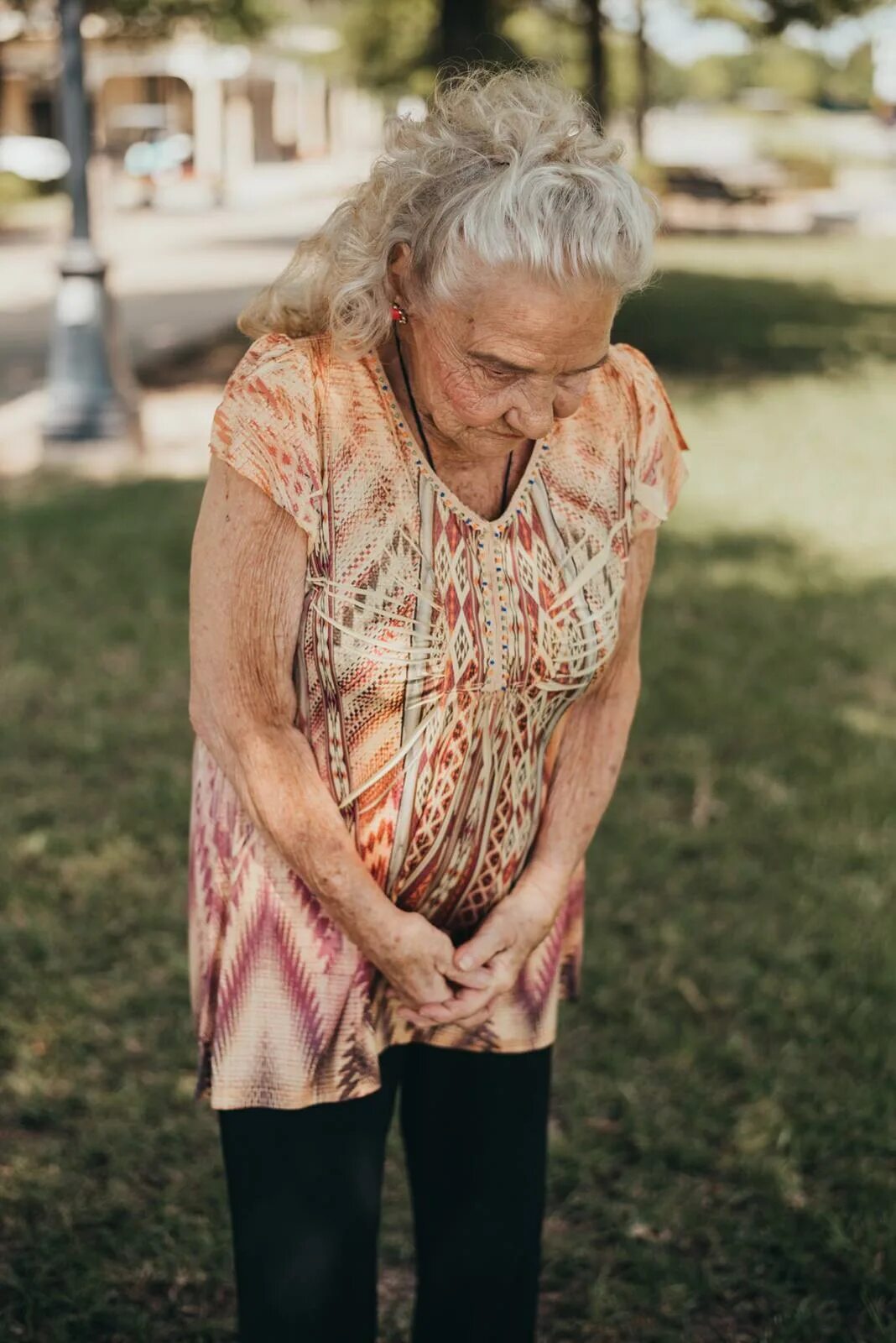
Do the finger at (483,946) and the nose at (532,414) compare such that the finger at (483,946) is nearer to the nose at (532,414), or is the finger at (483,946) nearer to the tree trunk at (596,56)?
the nose at (532,414)

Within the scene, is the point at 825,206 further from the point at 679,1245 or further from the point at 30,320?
the point at 679,1245

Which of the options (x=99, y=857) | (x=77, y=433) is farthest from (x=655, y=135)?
(x=99, y=857)

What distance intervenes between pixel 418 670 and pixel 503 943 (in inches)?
16.7

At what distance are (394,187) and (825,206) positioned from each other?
3319 cm

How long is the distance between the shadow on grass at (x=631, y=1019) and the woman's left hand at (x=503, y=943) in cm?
119

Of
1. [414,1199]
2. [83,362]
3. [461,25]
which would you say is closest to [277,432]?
[414,1199]

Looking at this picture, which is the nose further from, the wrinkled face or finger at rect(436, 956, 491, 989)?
finger at rect(436, 956, 491, 989)

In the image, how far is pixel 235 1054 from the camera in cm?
196

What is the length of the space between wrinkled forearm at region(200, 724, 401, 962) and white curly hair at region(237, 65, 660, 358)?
0.50 meters

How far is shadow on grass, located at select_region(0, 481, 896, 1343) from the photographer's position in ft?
9.70

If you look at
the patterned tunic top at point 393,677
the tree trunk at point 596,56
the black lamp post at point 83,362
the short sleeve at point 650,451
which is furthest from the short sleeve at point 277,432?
the tree trunk at point 596,56

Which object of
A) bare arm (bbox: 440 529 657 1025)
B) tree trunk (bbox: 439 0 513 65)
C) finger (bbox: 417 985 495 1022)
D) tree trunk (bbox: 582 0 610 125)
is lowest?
finger (bbox: 417 985 495 1022)

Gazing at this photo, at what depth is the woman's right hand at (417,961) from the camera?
1.94 m

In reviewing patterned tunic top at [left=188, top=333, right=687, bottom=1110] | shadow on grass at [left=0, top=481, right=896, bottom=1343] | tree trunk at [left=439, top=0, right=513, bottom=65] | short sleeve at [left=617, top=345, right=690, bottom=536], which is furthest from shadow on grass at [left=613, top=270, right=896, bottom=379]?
patterned tunic top at [left=188, top=333, right=687, bottom=1110]
